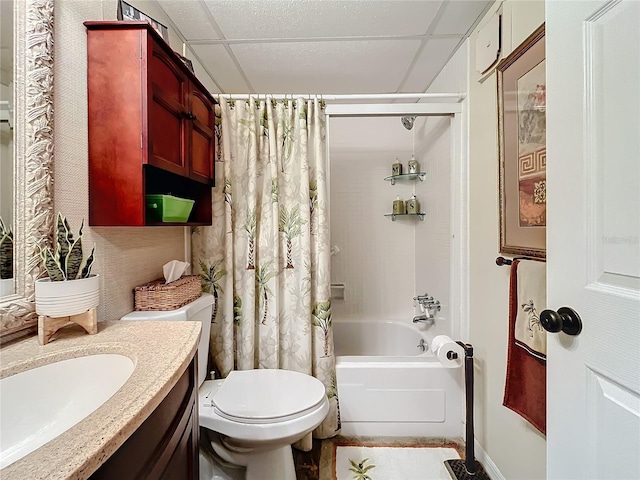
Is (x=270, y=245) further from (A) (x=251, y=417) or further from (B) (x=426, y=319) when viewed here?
(B) (x=426, y=319)

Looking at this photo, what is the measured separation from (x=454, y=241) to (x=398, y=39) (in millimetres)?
1208

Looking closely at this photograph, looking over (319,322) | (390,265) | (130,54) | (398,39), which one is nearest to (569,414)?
(319,322)

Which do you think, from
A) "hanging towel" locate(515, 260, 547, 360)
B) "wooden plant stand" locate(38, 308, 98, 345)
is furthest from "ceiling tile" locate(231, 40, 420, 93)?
"wooden plant stand" locate(38, 308, 98, 345)

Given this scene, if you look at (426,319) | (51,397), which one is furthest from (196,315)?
(426,319)

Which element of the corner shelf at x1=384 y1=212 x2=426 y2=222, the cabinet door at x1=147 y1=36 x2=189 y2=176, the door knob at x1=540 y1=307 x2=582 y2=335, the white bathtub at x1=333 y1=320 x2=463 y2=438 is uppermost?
the cabinet door at x1=147 y1=36 x2=189 y2=176

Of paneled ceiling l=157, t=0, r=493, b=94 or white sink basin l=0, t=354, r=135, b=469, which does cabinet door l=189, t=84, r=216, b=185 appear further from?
white sink basin l=0, t=354, r=135, b=469

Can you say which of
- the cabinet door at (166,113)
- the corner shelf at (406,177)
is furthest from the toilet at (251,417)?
the corner shelf at (406,177)

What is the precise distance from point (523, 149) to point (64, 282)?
5.39ft

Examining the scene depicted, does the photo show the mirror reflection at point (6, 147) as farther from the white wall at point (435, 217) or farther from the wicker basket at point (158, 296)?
the white wall at point (435, 217)

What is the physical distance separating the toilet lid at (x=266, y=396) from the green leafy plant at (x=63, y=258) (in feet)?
2.49

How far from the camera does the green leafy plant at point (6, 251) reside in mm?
801

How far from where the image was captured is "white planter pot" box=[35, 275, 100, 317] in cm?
80

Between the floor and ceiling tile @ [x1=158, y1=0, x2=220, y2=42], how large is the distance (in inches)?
92.5

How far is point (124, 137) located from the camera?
105 cm
